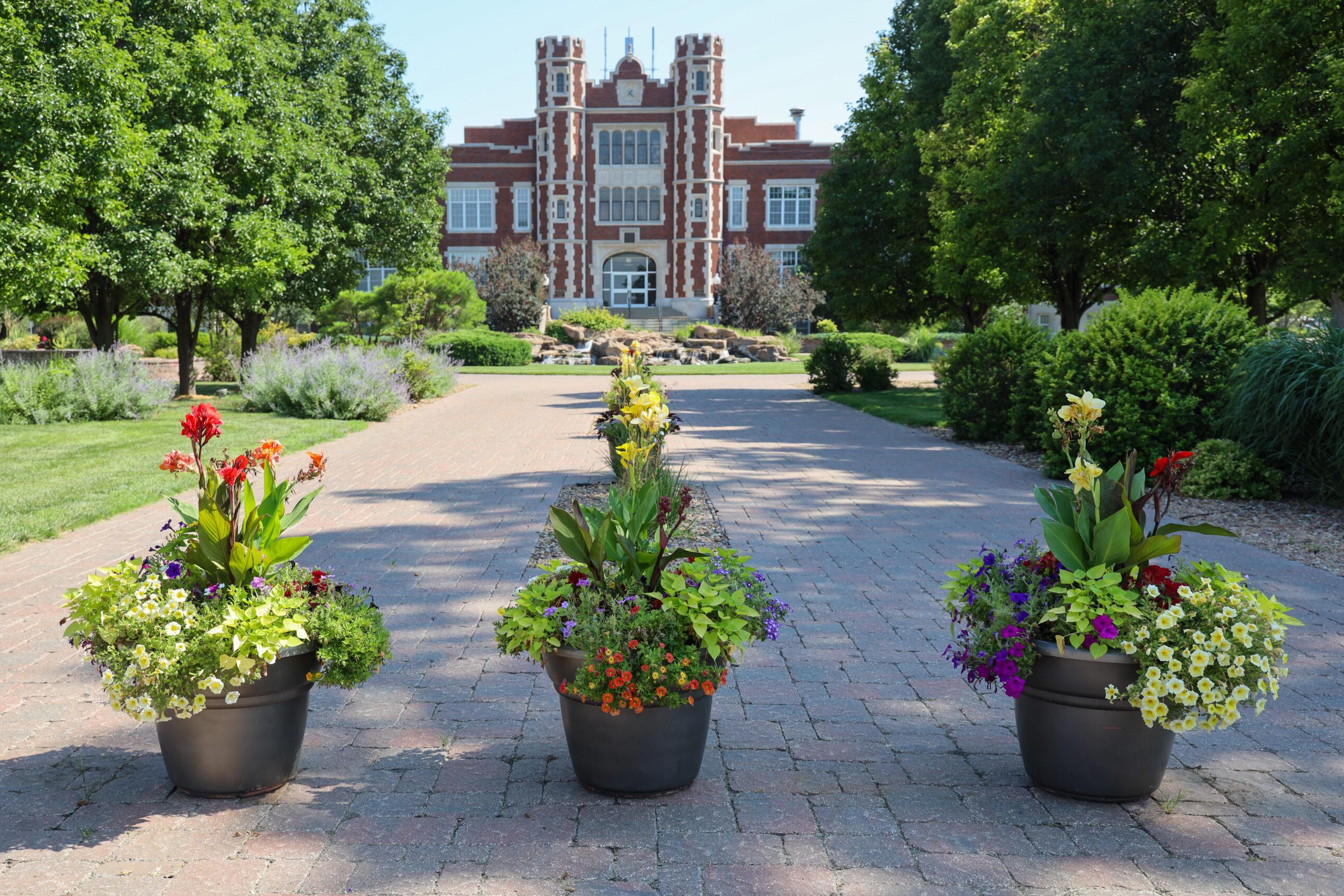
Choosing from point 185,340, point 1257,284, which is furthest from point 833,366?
point 185,340

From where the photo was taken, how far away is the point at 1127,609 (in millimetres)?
3098

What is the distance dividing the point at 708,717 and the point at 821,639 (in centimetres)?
184

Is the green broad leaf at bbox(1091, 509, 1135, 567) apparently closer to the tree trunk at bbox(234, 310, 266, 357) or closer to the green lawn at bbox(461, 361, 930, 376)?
the tree trunk at bbox(234, 310, 266, 357)

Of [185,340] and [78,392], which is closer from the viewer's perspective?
[78,392]

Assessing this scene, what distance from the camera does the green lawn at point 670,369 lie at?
108 ft

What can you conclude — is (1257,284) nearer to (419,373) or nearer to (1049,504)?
(419,373)

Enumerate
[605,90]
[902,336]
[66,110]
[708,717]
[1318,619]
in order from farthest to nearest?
1. [605,90]
2. [902,336]
3. [66,110]
4. [1318,619]
5. [708,717]

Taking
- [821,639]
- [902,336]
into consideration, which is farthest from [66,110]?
[902,336]

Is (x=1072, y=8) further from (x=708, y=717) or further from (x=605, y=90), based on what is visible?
(x=605, y=90)

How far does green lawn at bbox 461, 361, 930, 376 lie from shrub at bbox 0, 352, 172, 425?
15.7 m

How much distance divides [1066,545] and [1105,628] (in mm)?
352

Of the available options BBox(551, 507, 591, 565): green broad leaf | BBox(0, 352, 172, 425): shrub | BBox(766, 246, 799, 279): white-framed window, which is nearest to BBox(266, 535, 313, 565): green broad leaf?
BBox(551, 507, 591, 565): green broad leaf

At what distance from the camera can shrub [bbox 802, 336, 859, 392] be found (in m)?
23.5

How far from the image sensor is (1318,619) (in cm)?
562
